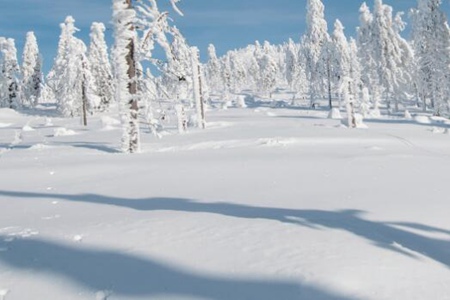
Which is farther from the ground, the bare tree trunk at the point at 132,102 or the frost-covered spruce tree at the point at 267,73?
the frost-covered spruce tree at the point at 267,73

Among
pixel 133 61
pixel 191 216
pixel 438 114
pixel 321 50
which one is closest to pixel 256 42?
pixel 321 50

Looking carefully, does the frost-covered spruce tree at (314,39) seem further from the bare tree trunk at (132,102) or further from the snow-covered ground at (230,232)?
the snow-covered ground at (230,232)

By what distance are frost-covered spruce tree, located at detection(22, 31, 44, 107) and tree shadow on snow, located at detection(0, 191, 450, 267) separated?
7786 centimetres

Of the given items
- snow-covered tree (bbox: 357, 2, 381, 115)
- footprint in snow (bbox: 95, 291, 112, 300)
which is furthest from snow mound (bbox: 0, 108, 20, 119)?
footprint in snow (bbox: 95, 291, 112, 300)

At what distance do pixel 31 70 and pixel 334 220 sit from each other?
8129 cm

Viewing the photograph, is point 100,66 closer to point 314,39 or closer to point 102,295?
point 314,39

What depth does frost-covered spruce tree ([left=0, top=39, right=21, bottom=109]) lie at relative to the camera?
71375 millimetres

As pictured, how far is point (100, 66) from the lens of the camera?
71312 millimetres

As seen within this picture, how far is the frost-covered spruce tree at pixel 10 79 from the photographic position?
71.4 meters

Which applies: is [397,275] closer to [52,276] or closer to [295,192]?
[52,276]

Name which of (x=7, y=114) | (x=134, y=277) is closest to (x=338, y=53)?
(x=7, y=114)

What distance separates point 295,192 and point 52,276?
13.0 feet

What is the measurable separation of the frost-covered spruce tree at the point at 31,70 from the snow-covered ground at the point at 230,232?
Result: 74693 mm

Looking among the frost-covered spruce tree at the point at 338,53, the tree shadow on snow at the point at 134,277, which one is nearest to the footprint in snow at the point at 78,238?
the tree shadow on snow at the point at 134,277
